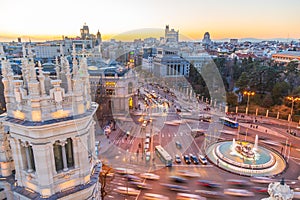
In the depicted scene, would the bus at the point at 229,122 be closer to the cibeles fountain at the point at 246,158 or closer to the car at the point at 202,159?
the cibeles fountain at the point at 246,158

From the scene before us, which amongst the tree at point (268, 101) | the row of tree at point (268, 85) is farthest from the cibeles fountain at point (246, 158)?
the row of tree at point (268, 85)

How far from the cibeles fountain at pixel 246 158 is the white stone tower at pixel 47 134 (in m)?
23.5

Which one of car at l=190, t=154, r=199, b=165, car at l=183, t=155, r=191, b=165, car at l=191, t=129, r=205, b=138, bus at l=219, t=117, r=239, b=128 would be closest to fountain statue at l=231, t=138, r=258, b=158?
car at l=191, t=129, r=205, b=138

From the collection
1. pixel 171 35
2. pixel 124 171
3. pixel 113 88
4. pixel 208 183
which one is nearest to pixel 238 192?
pixel 208 183

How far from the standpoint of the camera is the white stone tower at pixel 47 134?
8.67m

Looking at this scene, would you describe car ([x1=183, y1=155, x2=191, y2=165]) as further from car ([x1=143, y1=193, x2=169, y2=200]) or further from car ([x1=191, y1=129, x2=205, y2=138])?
car ([x1=191, y1=129, x2=205, y2=138])

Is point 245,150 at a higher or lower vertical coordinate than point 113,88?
lower

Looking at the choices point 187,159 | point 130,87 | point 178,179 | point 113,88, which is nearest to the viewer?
point 178,179

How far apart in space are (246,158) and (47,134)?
2839 cm

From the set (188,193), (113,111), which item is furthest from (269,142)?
(113,111)

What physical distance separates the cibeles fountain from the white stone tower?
2349 centimetres

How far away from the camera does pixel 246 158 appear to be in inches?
1208

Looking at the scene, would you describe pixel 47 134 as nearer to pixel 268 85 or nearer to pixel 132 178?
pixel 132 178

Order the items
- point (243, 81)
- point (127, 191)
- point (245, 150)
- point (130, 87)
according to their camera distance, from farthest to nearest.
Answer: point (243, 81)
point (130, 87)
point (245, 150)
point (127, 191)
